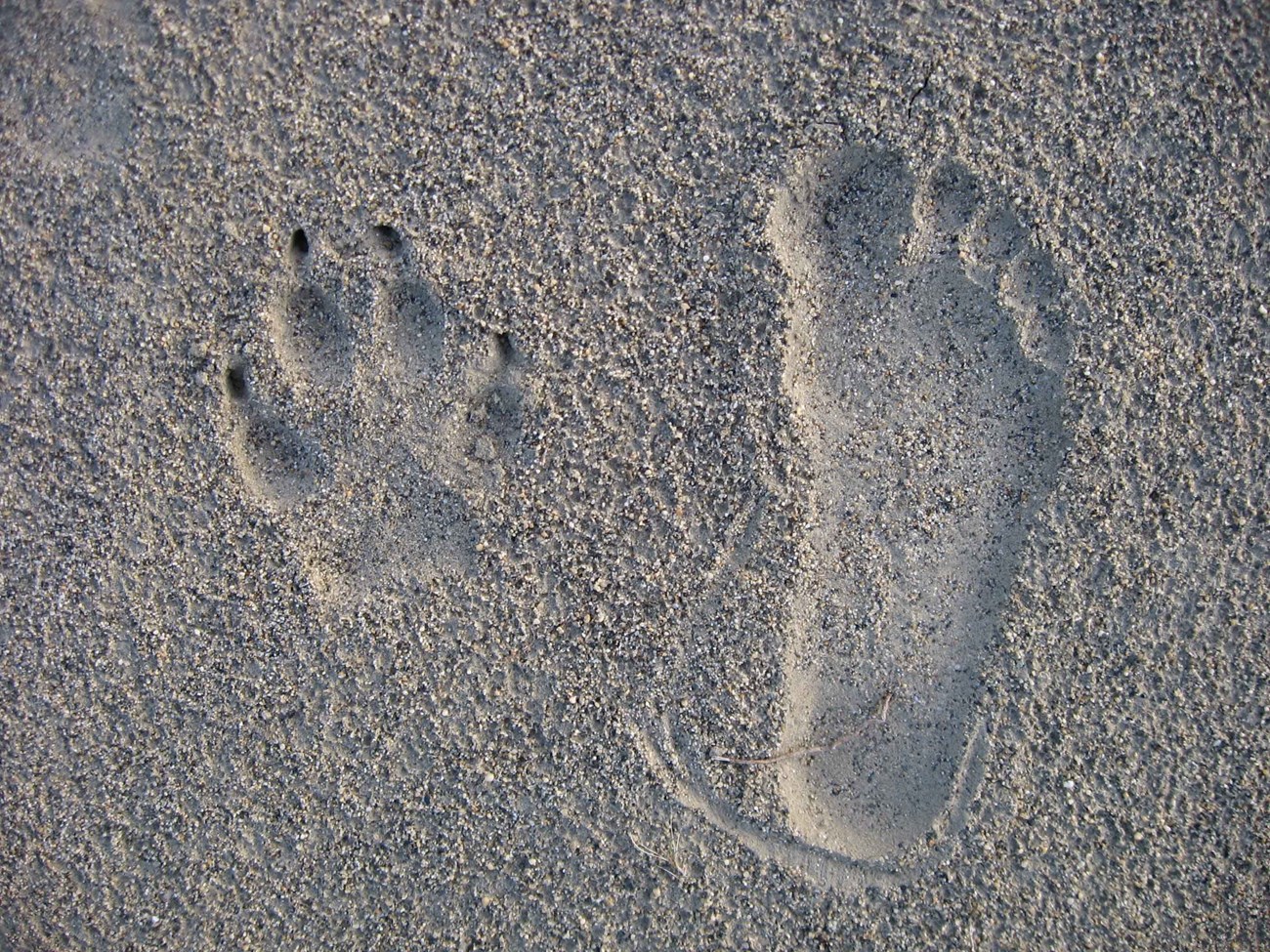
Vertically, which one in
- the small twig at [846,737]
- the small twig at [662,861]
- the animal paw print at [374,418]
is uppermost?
the animal paw print at [374,418]

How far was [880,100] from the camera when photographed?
119cm

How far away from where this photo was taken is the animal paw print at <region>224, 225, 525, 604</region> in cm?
123

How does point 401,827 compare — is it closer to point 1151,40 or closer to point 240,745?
point 240,745

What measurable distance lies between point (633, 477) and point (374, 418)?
43 cm

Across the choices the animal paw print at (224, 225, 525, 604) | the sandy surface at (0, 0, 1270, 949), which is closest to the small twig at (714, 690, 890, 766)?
the sandy surface at (0, 0, 1270, 949)

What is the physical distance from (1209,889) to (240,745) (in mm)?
1564

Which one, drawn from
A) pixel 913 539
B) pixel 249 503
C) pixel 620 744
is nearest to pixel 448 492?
pixel 249 503

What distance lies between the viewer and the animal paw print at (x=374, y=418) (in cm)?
123

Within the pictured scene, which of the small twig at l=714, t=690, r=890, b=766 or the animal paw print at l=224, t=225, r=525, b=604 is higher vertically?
the animal paw print at l=224, t=225, r=525, b=604

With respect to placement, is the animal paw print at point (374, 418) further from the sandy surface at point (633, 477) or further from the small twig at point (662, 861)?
the small twig at point (662, 861)

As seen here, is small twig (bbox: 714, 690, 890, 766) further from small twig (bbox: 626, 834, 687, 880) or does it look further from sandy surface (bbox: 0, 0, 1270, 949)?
small twig (bbox: 626, 834, 687, 880)

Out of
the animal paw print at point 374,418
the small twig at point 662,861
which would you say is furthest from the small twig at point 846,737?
the animal paw print at point 374,418

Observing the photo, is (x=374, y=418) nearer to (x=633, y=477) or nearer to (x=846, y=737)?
(x=633, y=477)

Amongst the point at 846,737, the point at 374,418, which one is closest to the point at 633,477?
the point at 374,418
